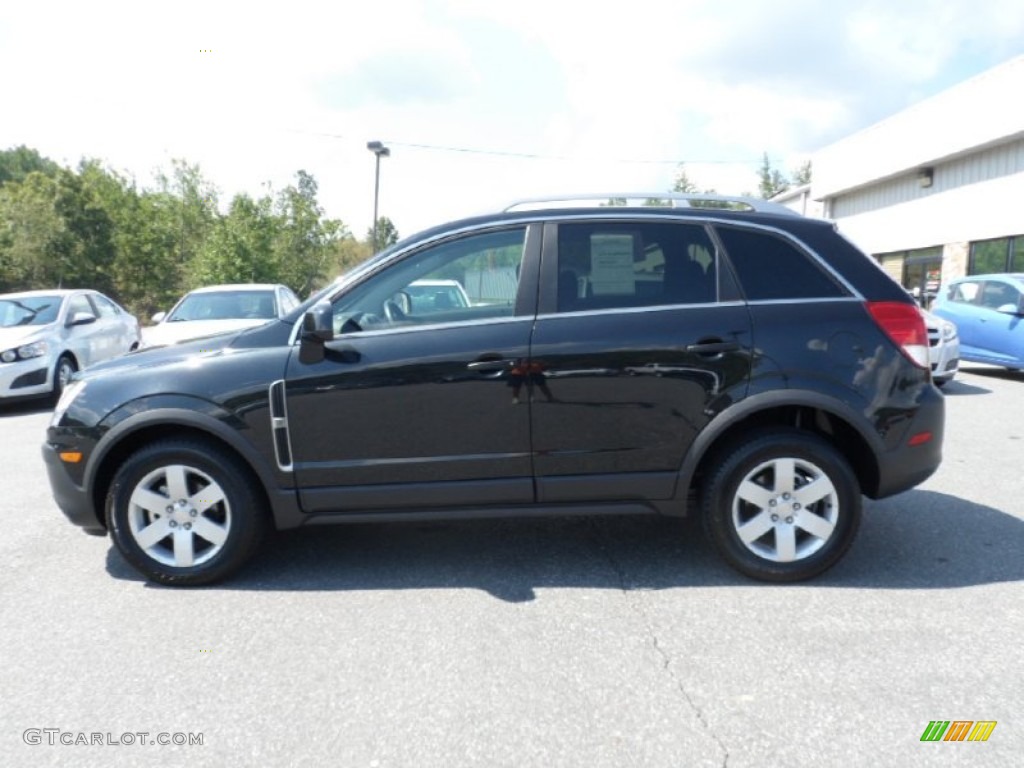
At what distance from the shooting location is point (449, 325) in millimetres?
3604

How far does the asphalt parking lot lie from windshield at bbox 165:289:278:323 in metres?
5.50

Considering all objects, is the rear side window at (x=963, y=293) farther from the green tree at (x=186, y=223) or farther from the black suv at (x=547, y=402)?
the green tree at (x=186, y=223)

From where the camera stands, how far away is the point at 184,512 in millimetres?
3646

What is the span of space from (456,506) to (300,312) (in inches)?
50.4

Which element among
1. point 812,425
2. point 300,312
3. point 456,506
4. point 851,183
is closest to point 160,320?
point 300,312

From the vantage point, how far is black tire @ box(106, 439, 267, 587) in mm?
3596

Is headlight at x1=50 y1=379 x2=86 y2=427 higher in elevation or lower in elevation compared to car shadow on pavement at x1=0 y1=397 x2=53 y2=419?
higher

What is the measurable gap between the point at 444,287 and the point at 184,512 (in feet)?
5.74

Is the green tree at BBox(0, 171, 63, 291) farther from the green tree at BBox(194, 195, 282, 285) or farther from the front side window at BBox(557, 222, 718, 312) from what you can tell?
the front side window at BBox(557, 222, 718, 312)

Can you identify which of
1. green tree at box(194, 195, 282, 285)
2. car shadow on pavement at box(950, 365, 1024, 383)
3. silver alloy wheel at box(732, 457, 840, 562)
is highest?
green tree at box(194, 195, 282, 285)

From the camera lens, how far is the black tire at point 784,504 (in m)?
3.55

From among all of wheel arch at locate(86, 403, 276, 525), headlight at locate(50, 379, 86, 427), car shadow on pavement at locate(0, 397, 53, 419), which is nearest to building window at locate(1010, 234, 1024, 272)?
wheel arch at locate(86, 403, 276, 525)

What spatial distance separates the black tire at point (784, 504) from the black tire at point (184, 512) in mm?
2337

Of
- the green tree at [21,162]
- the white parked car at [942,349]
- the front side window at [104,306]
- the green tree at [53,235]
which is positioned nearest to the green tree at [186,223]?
the green tree at [53,235]
